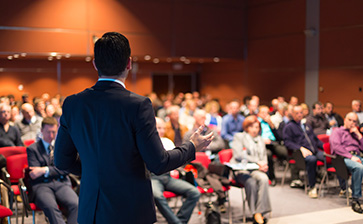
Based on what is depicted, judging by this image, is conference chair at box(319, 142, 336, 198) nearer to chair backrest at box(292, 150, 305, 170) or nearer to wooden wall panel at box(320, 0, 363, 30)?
chair backrest at box(292, 150, 305, 170)

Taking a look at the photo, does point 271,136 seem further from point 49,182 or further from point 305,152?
point 49,182

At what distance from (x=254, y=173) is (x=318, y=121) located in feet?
13.4

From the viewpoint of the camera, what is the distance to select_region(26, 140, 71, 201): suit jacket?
495 cm

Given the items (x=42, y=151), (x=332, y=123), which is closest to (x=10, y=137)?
(x=42, y=151)

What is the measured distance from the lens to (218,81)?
17.9 metres

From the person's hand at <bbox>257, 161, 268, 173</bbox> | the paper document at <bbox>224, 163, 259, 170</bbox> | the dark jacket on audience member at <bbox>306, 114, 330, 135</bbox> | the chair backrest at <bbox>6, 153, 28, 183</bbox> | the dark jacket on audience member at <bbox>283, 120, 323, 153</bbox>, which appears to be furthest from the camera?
the dark jacket on audience member at <bbox>306, 114, 330, 135</bbox>

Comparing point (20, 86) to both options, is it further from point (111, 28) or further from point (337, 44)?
point (337, 44)

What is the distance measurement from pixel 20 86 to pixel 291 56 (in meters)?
9.39

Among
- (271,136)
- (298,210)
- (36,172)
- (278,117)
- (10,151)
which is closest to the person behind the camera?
(36,172)

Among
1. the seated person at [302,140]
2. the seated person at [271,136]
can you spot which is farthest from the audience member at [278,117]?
the seated person at [302,140]

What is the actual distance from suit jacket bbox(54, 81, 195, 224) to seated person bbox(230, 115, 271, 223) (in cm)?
421

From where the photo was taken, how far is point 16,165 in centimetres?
559

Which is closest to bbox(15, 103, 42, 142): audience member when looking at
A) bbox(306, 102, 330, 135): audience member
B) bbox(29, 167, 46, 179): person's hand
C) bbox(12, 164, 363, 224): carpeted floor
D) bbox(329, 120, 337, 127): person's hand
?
bbox(12, 164, 363, 224): carpeted floor

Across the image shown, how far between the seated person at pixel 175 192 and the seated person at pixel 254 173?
874 mm
